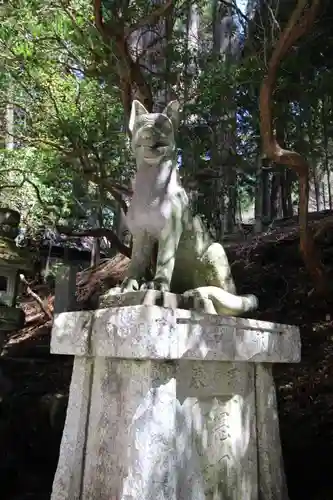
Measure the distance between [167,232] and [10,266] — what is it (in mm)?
3006

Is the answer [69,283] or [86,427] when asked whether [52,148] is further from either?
[86,427]

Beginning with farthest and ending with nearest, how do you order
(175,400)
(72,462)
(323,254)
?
(323,254) < (72,462) < (175,400)

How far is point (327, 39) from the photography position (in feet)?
18.0

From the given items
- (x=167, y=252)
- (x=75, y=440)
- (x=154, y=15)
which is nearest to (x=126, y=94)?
(x=154, y=15)

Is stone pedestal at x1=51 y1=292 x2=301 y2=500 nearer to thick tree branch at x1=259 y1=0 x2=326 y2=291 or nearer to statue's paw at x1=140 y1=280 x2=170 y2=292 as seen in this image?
statue's paw at x1=140 y1=280 x2=170 y2=292

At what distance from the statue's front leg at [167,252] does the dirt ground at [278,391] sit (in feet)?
8.60

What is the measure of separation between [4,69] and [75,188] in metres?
1.79

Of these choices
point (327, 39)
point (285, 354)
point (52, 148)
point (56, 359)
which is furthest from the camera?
point (56, 359)

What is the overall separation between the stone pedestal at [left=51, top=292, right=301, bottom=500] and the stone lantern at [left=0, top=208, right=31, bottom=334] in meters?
2.66

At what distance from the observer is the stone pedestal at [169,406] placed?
240cm

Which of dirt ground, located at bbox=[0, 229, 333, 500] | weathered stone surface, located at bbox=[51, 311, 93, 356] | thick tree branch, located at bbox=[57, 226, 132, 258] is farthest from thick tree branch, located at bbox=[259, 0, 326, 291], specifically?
weathered stone surface, located at bbox=[51, 311, 93, 356]

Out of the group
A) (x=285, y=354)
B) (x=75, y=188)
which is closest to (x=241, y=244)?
(x=75, y=188)

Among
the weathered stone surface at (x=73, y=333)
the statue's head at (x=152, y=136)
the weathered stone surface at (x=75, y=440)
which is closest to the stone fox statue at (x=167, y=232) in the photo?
the statue's head at (x=152, y=136)

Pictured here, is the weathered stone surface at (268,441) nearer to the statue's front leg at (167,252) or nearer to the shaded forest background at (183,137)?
the statue's front leg at (167,252)
